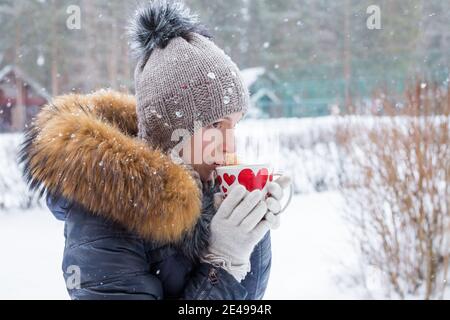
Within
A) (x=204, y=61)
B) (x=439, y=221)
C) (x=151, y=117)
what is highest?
(x=204, y=61)

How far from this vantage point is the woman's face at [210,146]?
1387mm

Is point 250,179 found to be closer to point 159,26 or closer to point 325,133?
point 159,26

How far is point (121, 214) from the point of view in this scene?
115 cm

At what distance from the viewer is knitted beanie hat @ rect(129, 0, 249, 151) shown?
1387mm

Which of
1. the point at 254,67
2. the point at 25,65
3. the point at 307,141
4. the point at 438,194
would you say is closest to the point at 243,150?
the point at 307,141

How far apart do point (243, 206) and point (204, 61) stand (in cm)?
47

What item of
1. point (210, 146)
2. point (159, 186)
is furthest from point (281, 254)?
point (159, 186)

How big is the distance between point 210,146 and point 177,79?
0.22 metres

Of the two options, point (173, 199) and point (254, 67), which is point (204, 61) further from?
point (254, 67)

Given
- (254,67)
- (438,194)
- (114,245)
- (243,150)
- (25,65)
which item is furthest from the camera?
(254,67)

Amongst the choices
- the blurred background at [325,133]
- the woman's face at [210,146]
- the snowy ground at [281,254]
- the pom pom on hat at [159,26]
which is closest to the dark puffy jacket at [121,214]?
the woman's face at [210,146]

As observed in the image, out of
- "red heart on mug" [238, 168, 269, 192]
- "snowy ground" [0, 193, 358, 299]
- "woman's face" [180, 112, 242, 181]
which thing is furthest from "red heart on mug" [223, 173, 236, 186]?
"snowy ground" [0, 193, 358, 299]

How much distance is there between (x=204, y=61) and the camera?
142cm

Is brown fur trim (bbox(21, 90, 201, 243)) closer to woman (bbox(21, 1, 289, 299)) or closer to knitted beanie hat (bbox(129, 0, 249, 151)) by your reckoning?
woman (bbox(21, 1, 289, 299))
